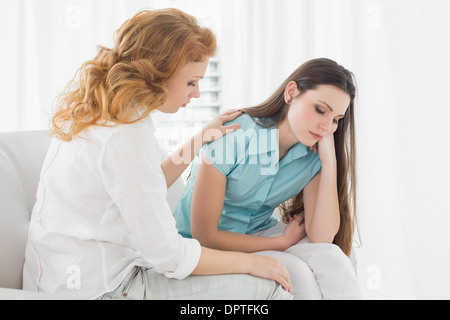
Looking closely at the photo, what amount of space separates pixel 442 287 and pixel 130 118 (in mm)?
1817

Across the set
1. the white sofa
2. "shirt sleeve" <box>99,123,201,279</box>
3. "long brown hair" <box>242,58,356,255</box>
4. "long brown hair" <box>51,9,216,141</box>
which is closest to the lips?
"long brown hair" <box>242,58,356,255</box>

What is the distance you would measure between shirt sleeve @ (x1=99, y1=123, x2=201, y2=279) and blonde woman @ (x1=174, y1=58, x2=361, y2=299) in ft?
1.20

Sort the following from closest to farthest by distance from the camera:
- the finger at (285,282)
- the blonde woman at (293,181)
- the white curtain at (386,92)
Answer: the finger at (285,282)
the blonde woman at (293,181)
the white curtain at (386,92)

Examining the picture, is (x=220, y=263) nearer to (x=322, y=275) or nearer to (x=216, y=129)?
(x=322, y=275)

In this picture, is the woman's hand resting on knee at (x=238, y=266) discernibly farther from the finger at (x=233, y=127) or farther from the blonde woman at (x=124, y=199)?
the finger at (x=233, y=127)

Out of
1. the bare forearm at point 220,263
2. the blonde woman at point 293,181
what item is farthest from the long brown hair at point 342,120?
the bare forearm at point 220,263

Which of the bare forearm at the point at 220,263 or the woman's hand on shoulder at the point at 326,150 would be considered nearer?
the bare forearm at the point at 220,263

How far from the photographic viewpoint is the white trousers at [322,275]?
1102mm

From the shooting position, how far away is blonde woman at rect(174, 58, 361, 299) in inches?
48.7
